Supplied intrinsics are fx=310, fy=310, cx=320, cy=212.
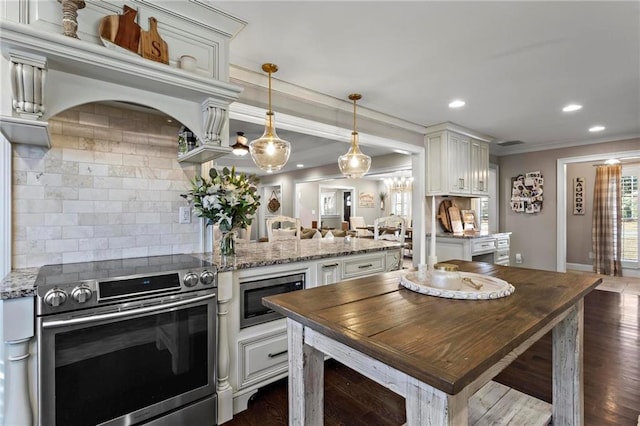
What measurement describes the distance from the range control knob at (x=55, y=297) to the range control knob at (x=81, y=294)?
0.03 meters

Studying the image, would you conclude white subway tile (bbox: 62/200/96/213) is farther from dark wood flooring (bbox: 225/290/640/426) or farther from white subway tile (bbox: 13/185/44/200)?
dark wood flooring (bbox: 225/290/640/426)

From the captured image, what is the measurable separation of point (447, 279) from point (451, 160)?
11.2ft

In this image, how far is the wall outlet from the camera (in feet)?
7.28

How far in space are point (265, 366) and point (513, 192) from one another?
19.1 ft

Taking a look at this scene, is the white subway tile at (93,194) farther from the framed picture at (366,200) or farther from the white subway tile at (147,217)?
the framed picture at (366,200)

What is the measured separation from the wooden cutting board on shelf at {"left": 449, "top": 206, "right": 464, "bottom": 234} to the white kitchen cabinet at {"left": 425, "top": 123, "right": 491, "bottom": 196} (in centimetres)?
41

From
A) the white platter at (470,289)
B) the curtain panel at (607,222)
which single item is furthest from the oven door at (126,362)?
the curtain panel at (607,222)

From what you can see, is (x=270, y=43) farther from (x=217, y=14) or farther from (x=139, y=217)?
(x=139, y=217)

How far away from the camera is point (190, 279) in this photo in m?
1.68

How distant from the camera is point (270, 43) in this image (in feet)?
7.18

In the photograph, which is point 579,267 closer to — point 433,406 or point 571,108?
point 571,108

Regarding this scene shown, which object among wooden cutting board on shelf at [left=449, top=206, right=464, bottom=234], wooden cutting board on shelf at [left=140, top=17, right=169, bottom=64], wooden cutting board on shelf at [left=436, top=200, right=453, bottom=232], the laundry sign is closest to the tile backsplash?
wooden cutting board on shelf at [left=140, top=17, right=169, bottom=64]

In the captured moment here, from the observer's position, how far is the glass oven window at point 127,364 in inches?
54.3

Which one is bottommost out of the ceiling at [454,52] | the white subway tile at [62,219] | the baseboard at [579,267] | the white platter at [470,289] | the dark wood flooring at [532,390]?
the dark wood flooring at [532,390]
